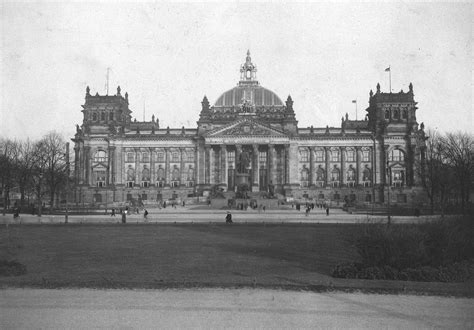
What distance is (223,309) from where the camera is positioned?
41.5 feet

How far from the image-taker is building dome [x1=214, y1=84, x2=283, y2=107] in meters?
115

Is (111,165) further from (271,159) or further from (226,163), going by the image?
(271,159)

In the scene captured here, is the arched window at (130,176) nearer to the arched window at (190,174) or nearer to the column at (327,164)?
the arched window at (190,174)

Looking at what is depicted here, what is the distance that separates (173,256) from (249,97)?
315ft

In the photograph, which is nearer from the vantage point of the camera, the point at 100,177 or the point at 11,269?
the point at 11,269

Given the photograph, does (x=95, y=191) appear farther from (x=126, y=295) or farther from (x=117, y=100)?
(x=126, y=295)

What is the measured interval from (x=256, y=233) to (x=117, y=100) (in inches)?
3272

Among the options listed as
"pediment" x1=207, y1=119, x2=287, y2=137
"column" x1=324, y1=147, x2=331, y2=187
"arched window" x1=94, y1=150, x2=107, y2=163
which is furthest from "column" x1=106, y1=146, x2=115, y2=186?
"column" x1=324, y1=147, x2=331, y2=187

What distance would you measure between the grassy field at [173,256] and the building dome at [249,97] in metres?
82.2

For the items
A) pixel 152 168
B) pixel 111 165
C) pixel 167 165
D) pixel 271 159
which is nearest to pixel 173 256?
pixel 271 159

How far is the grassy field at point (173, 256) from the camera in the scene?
16203mm

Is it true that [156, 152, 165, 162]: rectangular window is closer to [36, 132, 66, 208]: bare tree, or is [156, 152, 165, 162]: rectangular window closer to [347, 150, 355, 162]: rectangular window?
[36, 132, 66, 208]: bare tree

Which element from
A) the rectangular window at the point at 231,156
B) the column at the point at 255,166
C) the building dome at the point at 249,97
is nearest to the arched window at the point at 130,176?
the rectangular window at the point at 231,156

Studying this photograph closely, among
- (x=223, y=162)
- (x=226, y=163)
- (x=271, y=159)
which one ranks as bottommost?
(x=226, y=163)
